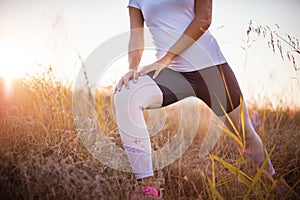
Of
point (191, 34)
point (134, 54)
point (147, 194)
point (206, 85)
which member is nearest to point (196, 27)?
point (191, 34)

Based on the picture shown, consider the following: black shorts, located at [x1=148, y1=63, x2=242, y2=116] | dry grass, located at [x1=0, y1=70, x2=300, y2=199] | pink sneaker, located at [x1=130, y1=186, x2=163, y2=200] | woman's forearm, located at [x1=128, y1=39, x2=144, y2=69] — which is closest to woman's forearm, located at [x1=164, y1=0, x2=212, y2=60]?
black shorts, located at [x1=148, y1=63, x2=242, y2=116]

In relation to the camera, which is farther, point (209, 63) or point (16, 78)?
point (16, 78)

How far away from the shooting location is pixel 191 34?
183cm

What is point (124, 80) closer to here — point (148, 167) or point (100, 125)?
point (148, 167)

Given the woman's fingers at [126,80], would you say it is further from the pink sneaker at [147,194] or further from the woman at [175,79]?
the pink sneaker at [147,194]

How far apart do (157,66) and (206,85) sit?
242 millimetres

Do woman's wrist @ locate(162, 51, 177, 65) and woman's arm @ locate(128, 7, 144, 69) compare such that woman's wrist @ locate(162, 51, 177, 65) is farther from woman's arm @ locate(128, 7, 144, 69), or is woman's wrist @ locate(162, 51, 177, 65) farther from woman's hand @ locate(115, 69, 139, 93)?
woman's arm @ locate(128, 7, 144, 69)

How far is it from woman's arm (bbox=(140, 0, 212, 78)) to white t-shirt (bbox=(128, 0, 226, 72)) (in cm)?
6

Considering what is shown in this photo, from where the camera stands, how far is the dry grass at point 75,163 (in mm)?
1787

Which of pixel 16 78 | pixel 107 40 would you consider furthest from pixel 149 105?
pixel 16 78

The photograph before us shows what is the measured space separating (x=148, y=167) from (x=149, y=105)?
26 centimetres

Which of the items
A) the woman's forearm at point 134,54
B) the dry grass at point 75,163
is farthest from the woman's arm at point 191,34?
the dry grass at point 75,163

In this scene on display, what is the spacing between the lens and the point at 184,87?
77.8 inches

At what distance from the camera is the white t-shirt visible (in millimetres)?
1943
